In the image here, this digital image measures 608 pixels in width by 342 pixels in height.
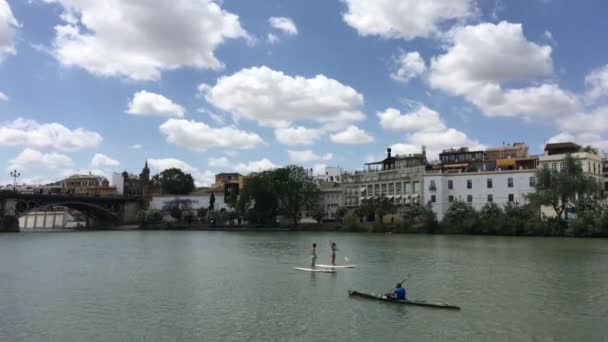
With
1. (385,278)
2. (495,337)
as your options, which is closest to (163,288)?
(385,278)

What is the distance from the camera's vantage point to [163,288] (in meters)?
37.2

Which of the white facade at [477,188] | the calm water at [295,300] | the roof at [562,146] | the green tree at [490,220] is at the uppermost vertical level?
the roof at [562,146]

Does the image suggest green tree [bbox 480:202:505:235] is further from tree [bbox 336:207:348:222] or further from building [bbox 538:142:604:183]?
tree [bbox 336:207:348:222]

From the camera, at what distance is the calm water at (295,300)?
81.1ft

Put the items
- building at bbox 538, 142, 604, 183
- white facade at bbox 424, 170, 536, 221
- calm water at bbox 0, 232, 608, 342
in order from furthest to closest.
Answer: white facade at bbox 424, 170, 536, 221 → building at bbox 538, 142, 604, 183 → calm water at bbox 0, 232, 608, 342

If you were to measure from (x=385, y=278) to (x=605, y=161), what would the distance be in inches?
3863

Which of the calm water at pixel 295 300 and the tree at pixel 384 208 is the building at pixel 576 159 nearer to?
the tree at pixel 384 208

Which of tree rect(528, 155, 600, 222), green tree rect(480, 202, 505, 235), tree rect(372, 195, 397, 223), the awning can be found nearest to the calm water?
tree rect(528, 155, 600, 222)

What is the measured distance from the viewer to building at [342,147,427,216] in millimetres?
121750

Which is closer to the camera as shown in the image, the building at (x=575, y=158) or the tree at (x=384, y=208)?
the building at (x=575, y=158)

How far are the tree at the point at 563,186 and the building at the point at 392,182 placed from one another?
1167 inches

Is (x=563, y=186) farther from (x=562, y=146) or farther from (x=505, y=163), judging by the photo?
(x=562, y=146)

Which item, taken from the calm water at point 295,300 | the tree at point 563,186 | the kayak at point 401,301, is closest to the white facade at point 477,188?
the tree at point 563,186

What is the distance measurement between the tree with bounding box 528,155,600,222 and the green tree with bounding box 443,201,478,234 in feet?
44.2
